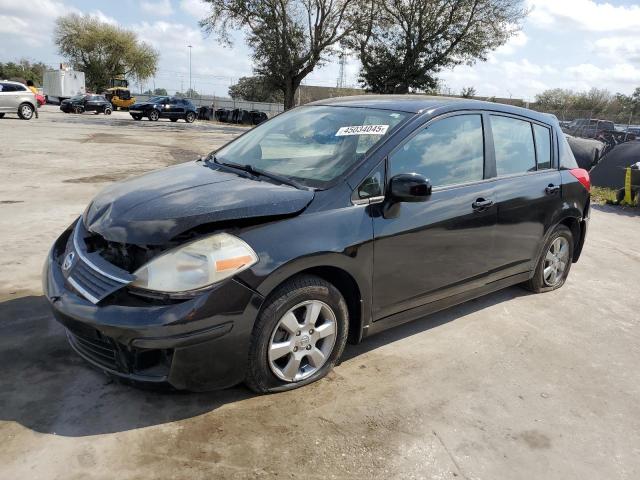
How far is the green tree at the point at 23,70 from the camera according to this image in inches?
2918

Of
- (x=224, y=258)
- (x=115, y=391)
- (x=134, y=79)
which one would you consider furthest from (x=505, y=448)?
(x=134, y=79)

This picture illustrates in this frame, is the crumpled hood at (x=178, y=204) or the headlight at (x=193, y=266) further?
the crumpled hood at (x=178, y=204)

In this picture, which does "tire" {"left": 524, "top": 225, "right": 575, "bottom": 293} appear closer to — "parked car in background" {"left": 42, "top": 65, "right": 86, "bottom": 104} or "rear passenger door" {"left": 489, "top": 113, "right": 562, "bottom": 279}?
"rear passenger door" {"left": 489, "top": 113, "right": 562, "bottom": 279}

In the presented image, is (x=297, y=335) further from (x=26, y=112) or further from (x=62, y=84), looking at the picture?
(x=62, y=84)

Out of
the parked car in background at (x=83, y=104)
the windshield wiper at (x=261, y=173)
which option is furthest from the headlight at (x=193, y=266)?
the parked car in background at (x=83, y=104)

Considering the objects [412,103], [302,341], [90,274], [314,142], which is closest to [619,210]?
[412,103]

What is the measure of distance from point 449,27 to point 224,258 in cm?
3260

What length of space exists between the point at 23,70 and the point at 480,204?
9050 cm

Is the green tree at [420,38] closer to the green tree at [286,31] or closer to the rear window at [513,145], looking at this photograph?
the green tree at [286,31]

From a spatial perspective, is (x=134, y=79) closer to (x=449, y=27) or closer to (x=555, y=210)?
(x=449, y=27)

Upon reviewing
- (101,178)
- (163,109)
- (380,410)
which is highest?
(163,109)

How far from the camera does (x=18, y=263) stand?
16.1ft

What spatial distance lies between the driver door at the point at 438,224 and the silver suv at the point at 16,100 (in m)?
25.7

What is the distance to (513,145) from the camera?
4.30 meters
